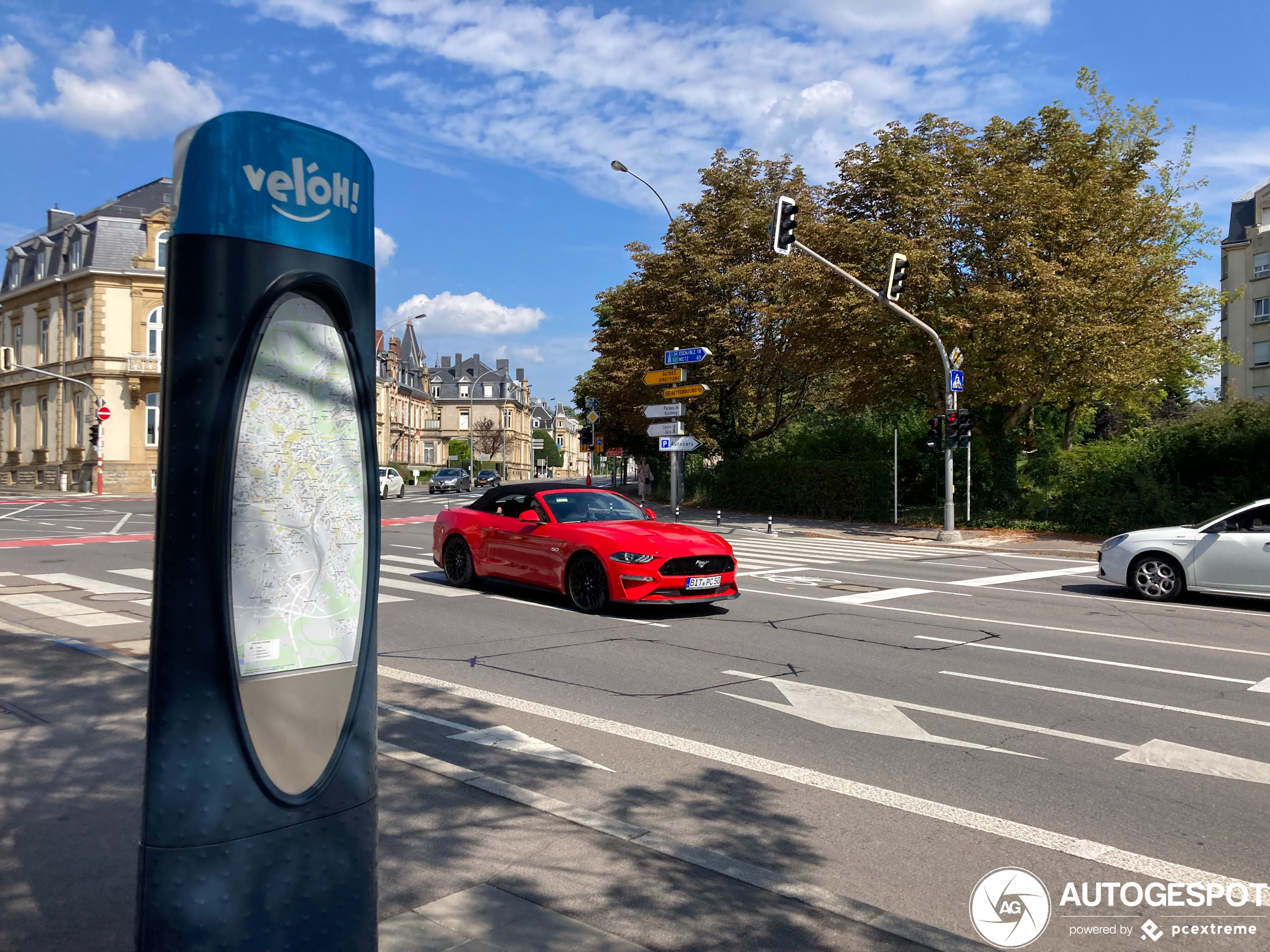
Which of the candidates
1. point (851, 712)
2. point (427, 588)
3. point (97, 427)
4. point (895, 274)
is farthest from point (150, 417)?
point (851, 712)

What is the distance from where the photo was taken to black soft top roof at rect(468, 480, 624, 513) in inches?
498

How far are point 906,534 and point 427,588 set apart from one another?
694 inches

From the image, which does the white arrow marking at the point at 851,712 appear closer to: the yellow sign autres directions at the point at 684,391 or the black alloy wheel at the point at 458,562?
the black alloy wheel at the point at 458,562

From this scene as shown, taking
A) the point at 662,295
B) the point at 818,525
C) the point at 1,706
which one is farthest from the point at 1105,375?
the point at 1,706

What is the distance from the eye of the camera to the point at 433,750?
19.1ft

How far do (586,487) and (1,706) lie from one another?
740 centimetres

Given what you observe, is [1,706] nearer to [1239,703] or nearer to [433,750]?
[433,750]

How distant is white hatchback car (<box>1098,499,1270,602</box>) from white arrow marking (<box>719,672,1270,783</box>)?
7713mm

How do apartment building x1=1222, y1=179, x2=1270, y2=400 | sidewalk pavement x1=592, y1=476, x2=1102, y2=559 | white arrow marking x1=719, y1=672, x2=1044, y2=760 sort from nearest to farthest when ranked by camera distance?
white arrow marking x1=719, y1=672, x2=1044, y2=760
sidewalk pavement x1=592, y1=476, x2=1102, y2=559
apartment building x1=1222, y1=179, x2=1270, y2=400

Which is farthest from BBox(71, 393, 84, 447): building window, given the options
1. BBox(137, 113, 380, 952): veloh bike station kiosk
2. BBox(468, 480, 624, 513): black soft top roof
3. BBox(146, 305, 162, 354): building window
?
BBox(137, 113, 380, 952): veloh bike station kiosk

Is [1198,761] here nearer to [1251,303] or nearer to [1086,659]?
[1086,659]

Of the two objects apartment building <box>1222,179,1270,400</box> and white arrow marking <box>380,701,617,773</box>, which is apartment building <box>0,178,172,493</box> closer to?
white arrow marking <box>380,701,617,773</box>

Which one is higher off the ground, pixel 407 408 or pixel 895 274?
pixel 407 408

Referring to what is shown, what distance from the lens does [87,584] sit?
1355 centimetres
